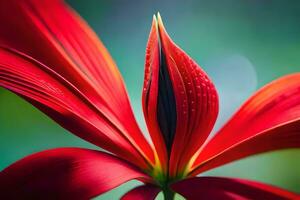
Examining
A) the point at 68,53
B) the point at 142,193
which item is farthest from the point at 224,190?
the point at 68,53

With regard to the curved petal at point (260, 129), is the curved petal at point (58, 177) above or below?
below

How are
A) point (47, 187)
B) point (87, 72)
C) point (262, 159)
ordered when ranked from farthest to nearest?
point (262, 159), point (87, 72), point (47, 187)

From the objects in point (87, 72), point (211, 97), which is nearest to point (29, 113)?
point (87, 72)

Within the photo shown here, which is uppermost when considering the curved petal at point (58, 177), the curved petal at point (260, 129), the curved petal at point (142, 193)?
the curved petal at point (260, 129)

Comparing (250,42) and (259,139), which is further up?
(250,42)

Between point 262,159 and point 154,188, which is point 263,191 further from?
point 262,159
